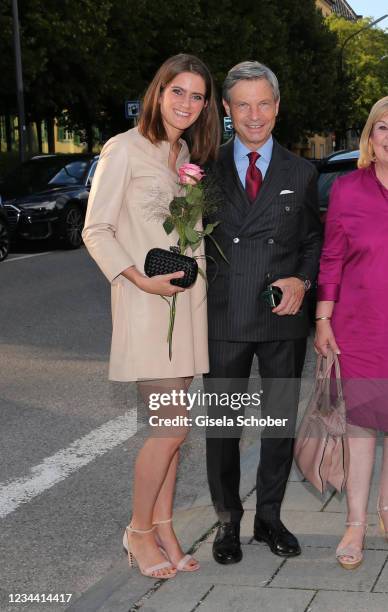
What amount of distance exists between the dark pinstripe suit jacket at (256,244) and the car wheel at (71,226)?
14.0m

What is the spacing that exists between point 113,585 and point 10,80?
84.6 feet

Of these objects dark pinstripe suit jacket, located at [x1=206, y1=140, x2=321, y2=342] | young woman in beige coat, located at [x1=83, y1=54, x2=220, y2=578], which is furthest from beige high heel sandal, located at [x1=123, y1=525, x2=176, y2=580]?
dark pinstripe suit jacket, located at [x1=206, y1=140, x2=321, y2=342]

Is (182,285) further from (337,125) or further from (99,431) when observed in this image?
(337,125)

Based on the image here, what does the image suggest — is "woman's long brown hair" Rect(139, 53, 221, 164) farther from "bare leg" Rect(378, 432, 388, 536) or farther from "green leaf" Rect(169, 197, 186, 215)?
"bare leg" Rect(378, 432, 388, 536)

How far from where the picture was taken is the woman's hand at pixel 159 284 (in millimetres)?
3523

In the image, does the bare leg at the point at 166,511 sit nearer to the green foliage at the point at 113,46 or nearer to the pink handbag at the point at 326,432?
the pink handbag at the point at 326,432

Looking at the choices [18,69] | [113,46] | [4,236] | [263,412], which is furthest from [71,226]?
[113,46]

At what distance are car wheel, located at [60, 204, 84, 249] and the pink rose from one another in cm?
1430

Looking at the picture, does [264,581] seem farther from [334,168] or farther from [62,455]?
[334,168]

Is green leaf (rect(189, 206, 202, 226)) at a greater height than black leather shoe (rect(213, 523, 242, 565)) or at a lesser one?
greater

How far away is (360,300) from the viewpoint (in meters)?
3.83

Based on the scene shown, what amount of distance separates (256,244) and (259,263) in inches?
2.8

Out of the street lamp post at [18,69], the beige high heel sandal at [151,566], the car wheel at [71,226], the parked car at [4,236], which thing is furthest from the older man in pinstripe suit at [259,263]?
the street lamp post at [18,69]

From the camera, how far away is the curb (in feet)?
11.8
